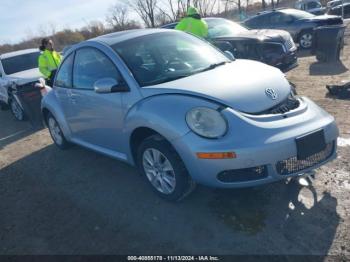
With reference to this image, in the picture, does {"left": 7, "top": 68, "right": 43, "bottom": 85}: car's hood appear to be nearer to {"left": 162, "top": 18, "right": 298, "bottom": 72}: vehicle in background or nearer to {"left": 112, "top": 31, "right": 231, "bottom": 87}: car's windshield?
{"left": 162, "top": 18, "right": 298, "bottom": 72}: vehicle in background

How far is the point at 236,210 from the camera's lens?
10.9ft

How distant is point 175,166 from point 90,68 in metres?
1.88

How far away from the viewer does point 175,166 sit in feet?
10.8

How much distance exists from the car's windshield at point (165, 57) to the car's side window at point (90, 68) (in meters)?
0.19

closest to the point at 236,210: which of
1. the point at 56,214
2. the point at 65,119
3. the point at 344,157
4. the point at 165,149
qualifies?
the point at 165,149

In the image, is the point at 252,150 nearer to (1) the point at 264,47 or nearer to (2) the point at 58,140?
(2) the point at 58,140

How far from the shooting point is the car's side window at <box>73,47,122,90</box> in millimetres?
3945

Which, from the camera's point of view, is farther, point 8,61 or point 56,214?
point 8,61

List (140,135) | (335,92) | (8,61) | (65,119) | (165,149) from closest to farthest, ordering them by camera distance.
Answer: (165,149) < (140,135) < (65,119) < (335,92) < (8,61)

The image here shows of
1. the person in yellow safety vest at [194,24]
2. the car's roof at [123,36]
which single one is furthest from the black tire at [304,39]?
the car's roof at [123,36]

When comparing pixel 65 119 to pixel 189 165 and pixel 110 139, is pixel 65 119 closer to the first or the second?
pixel 110 139

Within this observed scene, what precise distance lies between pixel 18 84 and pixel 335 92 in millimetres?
7130

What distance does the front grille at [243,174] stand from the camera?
2947 millimetres

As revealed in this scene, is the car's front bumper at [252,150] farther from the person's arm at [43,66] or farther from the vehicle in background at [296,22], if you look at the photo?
the vehicle in background at [296,22]
